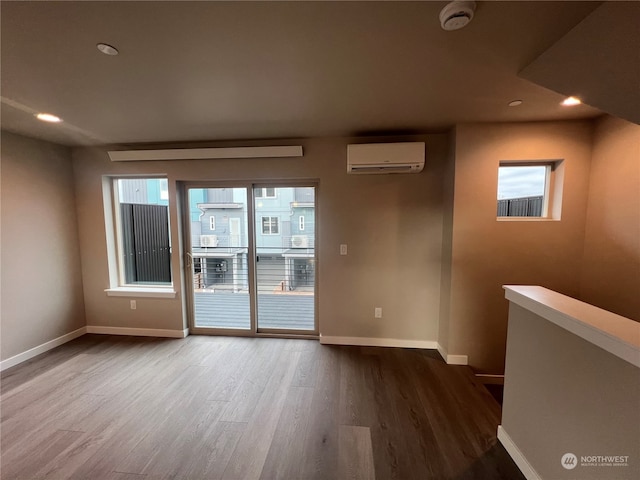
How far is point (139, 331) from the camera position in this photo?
316 cm

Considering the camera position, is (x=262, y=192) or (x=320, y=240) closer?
(x=320, y=240)

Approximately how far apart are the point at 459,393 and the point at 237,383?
6.37 feet

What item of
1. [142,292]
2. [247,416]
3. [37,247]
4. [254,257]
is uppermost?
[37,247]

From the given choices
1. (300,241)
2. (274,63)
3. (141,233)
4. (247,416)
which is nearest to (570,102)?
(274,63)

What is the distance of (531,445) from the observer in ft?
4.60

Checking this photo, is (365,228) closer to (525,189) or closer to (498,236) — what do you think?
(498,236)

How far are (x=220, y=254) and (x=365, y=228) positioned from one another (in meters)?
1.84

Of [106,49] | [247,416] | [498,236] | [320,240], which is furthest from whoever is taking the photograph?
[320,240]

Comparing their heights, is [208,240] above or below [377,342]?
above

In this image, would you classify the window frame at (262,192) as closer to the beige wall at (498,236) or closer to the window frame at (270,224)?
the window frame at (270,224)

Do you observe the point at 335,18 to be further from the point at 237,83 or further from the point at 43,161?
the point at 43,161

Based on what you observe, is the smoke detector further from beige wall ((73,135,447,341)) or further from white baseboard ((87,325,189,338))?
white baseboard ((87,325,189,338))

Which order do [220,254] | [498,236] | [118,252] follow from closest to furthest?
[498,236], [220,254], [118,252]

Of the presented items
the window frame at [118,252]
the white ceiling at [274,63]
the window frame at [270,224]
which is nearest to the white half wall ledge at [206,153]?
the window frame at [118,252]
